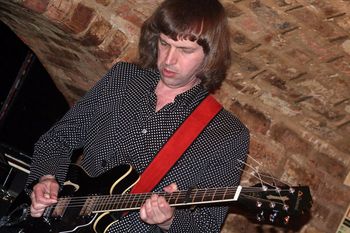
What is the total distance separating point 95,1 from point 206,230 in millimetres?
1381

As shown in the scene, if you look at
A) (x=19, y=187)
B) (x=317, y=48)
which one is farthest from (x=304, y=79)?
(x=19, y=187)

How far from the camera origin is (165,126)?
226cm

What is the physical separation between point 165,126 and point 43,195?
579 mm

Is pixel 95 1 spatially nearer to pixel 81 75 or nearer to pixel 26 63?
pixel 81 75

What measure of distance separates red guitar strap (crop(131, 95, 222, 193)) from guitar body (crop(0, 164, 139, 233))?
0.23 feet

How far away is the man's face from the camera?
2.18m

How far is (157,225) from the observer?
211 centimetres

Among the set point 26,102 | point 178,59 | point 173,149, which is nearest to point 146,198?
point 173,149

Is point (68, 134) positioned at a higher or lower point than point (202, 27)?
lower

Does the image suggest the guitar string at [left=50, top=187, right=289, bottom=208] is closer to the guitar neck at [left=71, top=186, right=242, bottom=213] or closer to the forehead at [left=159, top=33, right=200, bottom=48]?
the guitar neck at [left=71, top=186, right=242, bottom=213]

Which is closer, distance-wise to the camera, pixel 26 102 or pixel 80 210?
pixel 80 210

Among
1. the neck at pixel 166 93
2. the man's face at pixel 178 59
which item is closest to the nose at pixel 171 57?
the man's face at pixel 178 59

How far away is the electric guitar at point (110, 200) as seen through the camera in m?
2.01

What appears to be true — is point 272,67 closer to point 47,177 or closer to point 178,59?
point 178,59
